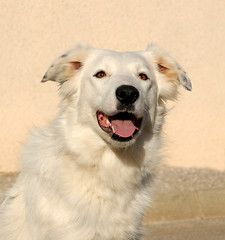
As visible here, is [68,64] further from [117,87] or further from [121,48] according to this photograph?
[121,48]

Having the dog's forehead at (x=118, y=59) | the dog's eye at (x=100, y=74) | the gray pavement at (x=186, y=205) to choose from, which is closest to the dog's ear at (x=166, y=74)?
the dog's forehead at (x=118, y=59)

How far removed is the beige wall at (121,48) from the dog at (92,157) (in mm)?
3204

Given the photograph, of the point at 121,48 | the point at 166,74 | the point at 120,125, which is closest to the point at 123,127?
the point at 120,125

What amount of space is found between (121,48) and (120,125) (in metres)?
3.94

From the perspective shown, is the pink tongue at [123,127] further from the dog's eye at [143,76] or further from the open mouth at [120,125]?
the dog's eye at [143,76]

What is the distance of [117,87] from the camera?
401cm

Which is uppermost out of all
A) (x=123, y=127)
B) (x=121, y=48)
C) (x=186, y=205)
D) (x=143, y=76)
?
(x=143, y=76)

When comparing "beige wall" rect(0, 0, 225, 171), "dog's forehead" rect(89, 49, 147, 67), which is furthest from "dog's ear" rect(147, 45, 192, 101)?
"beige wall" rect(0, 0, 225, 171)

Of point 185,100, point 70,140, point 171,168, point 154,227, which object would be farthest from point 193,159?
point 70,140

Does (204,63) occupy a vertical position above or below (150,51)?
below

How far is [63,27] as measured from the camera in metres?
7.78

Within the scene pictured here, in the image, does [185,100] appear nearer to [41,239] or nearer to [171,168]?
[171,168]

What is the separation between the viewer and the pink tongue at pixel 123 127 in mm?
4054

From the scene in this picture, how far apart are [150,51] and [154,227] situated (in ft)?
9.81
